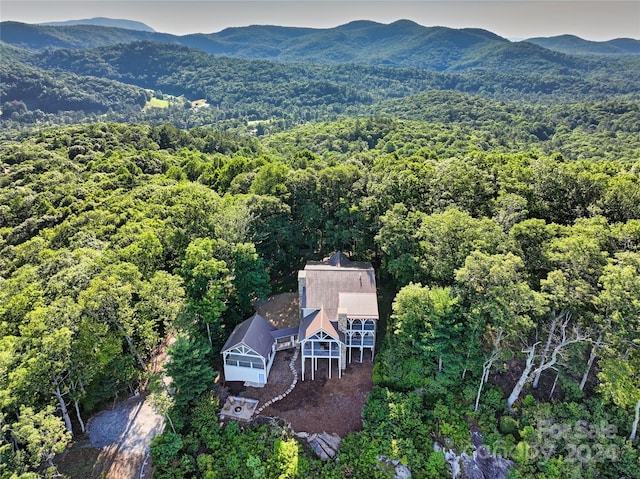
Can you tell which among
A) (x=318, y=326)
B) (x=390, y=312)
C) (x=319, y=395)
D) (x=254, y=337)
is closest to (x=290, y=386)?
(x=319, y=395)

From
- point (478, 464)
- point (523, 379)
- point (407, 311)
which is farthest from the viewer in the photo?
point (407, 311)

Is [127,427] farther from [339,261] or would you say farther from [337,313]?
[339,261]

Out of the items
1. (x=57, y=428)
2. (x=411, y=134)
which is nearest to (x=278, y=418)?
(x=57, y=428)

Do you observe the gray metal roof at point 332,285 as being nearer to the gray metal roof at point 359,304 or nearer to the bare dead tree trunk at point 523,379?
the gray metal roof at point 359,304

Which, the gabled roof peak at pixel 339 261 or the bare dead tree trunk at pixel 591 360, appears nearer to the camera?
the bare dead tree trunk at pixel 591 360

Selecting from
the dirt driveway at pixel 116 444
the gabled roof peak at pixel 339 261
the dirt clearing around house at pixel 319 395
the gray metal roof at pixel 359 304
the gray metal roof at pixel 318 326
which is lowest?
the dirt driveway at pixel 116 444

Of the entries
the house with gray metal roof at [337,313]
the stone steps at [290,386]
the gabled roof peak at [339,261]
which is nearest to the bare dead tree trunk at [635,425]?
the house with gray metal roof at [337,313]

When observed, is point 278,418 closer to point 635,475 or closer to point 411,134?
point 635,475
